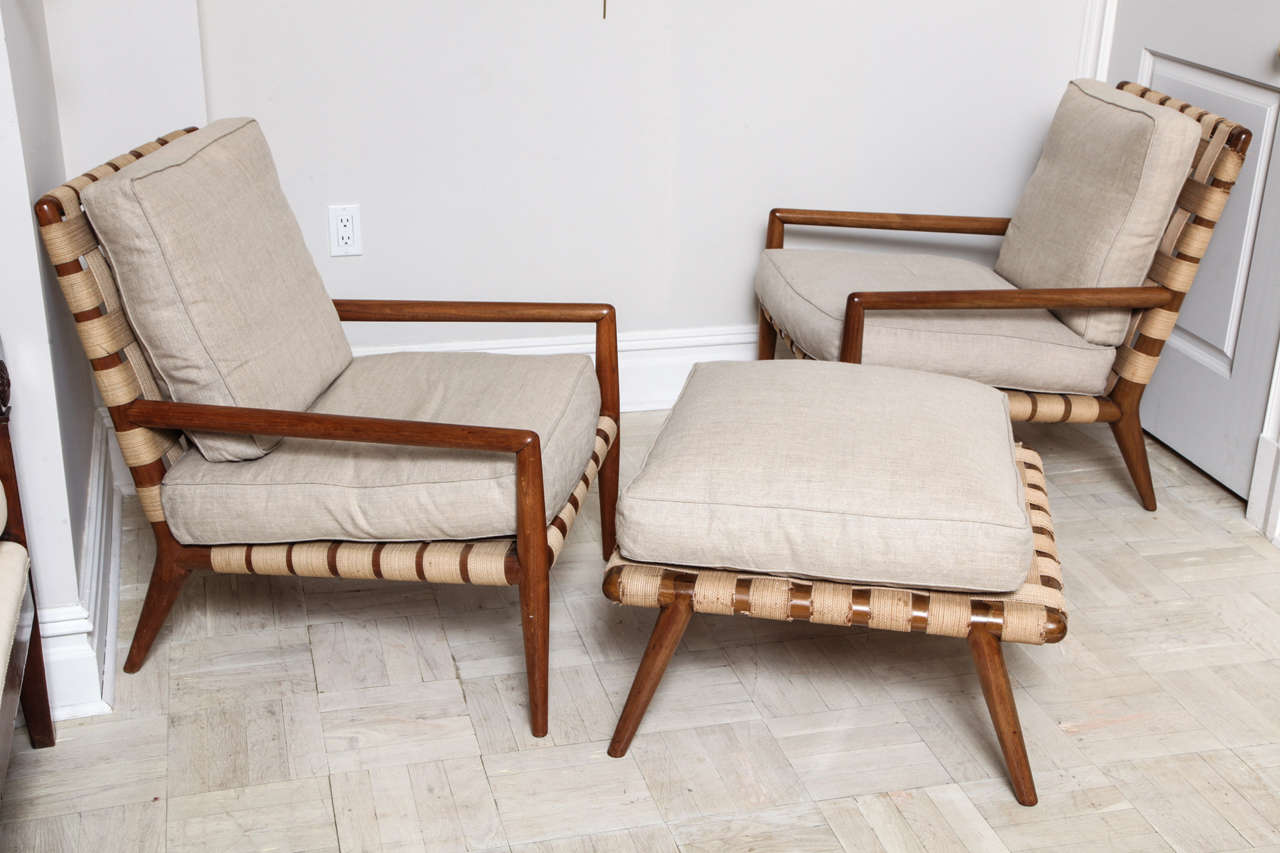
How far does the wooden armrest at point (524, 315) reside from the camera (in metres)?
2.12

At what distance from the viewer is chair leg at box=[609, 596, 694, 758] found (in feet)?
5.58

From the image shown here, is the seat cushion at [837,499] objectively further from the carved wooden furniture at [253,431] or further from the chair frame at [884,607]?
the carved wooden furniture at [253,431]

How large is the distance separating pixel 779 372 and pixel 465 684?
26.6 inches

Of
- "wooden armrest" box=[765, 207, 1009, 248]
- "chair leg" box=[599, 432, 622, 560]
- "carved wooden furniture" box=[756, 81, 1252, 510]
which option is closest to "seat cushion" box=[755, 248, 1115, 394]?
"carved wooden furniture" box=[756, 81, 1252, 510]

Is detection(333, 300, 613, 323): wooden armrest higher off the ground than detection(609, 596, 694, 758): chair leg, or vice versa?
detection(333, 300, 613, 323): wooden armrest

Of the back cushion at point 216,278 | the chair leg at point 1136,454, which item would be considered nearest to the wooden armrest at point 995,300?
the chair leg at point 1136,454

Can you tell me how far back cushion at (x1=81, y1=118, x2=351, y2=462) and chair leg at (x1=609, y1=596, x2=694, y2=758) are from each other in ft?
2.01

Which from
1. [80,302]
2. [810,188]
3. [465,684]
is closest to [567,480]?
[465,684]

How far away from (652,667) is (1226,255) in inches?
62.0

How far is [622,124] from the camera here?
2775 millimetres

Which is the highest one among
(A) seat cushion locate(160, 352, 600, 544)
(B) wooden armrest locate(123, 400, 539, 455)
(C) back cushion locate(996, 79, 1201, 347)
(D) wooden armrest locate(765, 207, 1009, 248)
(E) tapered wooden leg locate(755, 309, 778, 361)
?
(C) back cushion locate(996, 79, 1201, 347)

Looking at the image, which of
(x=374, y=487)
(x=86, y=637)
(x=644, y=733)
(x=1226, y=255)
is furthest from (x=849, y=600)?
(x=1226, y=255)

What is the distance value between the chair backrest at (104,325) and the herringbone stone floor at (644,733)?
0.34 m

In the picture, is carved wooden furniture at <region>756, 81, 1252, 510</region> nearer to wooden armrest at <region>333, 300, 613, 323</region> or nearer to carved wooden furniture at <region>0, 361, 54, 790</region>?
wooden armrest at <region>333, 300, 613, 323</region>
